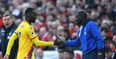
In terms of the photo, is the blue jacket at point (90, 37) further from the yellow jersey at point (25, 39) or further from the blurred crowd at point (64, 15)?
the blurred crowd at point (64, 15)

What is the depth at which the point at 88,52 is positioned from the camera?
1260 cm

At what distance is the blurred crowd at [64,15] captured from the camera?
676 inches

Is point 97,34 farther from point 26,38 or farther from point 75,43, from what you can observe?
point 26,38

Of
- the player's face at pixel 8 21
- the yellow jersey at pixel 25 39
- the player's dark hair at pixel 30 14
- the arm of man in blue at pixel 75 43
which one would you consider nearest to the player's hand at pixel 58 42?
the arm of man in blue at pixel 75 43

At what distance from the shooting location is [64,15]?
758 inches

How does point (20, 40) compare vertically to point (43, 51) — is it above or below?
above

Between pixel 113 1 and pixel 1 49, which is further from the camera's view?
pixel 113 1

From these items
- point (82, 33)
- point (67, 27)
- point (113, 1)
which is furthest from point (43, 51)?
point (82, 33)

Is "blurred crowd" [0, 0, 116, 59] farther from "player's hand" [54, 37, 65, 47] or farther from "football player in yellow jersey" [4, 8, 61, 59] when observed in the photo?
"football player in yellow jersey" [4, 8, 61, 59]

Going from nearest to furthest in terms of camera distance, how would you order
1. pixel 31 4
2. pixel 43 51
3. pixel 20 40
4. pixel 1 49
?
pixel 20 40
pixel 1 49
pixel 43 51
pixel 31 4

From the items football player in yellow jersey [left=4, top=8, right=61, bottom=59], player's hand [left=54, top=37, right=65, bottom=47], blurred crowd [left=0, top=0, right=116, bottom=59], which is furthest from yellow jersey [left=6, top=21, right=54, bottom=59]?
blurred crowd [left=0, top=0, right=116, bottom=59]

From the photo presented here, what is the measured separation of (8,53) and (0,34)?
2273 millimetres

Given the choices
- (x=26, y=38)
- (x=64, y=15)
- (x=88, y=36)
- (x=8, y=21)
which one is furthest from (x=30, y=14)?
(x=64, y=15)

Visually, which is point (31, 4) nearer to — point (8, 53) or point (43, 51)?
point (43, 51)
